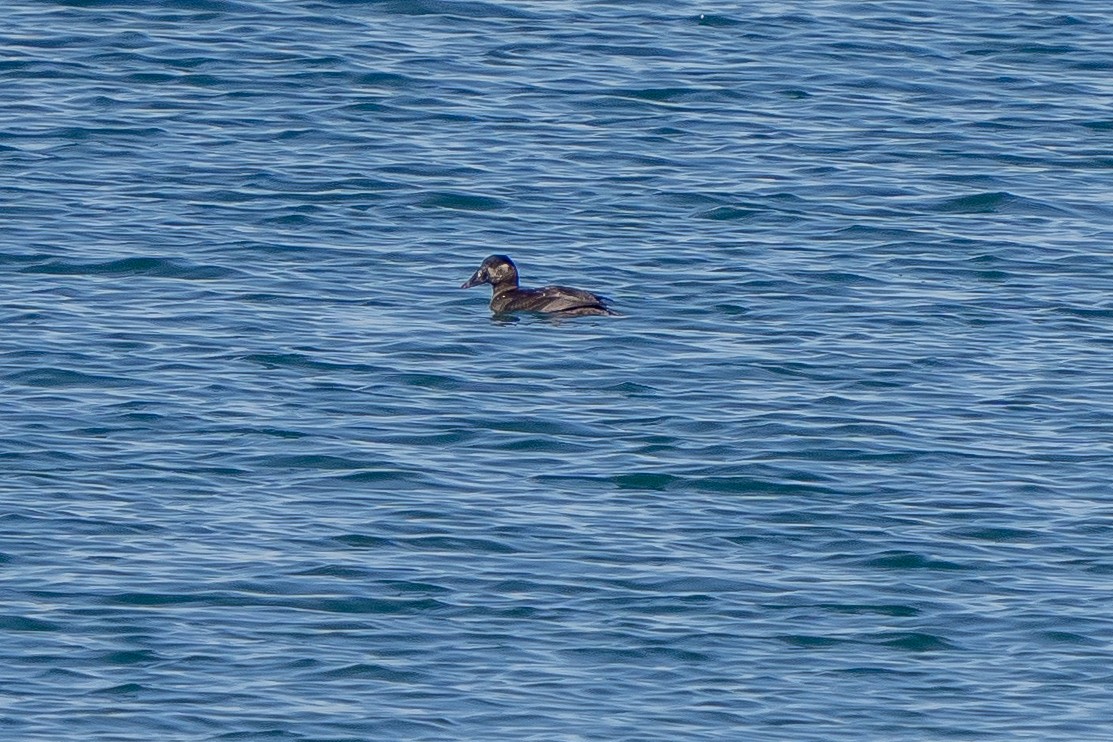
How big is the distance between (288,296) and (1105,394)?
232 inches

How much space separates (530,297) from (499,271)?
0.97 ft

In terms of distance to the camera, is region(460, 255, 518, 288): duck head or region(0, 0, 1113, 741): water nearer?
region(0, 0, 1113, 741): water

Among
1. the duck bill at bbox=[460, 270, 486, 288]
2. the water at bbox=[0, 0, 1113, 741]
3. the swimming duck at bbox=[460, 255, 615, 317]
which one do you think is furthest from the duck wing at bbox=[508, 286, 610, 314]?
the duck bill at bbox=[460, 270, 486, 288]

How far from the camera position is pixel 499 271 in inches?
733

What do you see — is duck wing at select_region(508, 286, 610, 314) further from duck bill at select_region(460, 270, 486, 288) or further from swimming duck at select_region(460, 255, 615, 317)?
duck bill at select_region(460, 270, 486, 288)

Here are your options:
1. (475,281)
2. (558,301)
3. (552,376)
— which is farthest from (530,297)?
(552,376)

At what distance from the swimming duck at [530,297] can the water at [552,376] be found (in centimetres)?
16

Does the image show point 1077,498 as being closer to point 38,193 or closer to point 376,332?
point 376,332

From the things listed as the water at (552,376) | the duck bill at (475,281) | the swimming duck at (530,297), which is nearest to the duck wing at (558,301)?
the swimming duck at (530,297)

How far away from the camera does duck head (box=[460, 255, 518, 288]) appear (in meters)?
18.6

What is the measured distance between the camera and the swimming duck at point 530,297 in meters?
18.3

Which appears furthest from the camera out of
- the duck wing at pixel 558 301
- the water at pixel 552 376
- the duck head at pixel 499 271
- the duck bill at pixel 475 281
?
the duck bill at pixel 475 281

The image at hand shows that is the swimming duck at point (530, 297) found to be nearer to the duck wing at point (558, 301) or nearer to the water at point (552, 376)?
the duck wing at point (558, 301)

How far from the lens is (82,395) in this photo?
1630cm
